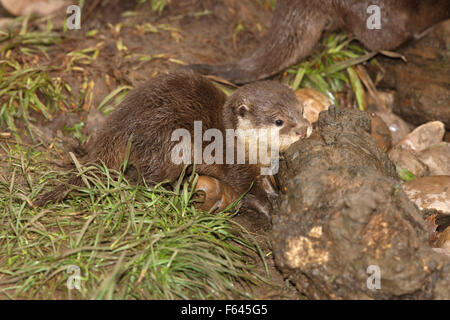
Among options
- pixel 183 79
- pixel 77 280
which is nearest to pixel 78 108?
pixel 183 79

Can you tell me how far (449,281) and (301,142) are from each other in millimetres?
960

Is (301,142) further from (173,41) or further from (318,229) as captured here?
(173,41)

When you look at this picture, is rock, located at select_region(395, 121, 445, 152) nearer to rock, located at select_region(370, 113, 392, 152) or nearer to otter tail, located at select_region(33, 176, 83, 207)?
rock, located at select_region(370, 113, 392, 152)

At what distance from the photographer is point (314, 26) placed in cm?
352

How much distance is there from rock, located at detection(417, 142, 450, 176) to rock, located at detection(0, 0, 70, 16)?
3.20 m

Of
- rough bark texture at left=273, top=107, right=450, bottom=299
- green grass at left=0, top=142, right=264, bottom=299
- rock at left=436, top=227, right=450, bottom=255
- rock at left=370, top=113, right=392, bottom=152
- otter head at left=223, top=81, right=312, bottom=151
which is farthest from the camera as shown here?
rock at left=370, top=113, right=392, bottom=152

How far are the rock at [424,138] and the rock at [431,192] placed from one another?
507 millimetres

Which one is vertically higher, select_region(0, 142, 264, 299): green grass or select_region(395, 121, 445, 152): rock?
select_region(395, 121, 445, 152): rock

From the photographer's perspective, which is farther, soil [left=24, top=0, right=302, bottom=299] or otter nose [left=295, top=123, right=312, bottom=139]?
soil [left=24, top=0, right=302, bottom=299]

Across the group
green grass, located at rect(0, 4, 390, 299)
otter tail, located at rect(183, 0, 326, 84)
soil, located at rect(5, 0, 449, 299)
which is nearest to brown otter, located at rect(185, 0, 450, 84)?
otter tail, located at rect(183, 0, 326, 84)

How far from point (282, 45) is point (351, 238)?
1.95 metres

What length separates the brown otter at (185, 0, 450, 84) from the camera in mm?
3457

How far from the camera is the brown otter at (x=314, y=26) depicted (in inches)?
136
